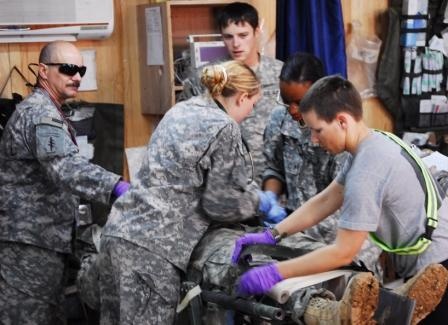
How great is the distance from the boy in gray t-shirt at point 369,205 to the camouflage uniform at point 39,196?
1.06 m

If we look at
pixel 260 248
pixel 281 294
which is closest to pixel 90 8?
pixel 260 248

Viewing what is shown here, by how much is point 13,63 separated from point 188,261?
1759 millimetres

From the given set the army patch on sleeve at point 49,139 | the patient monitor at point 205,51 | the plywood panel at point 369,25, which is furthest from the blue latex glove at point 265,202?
the plywood panel at point 369,25

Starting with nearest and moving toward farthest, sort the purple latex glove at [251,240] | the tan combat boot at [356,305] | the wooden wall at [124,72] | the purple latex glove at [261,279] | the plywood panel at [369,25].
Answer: the tan combat boot at [356,305]
the purple latex glove at [261,279]
the purple latex glove at [251,240]
the wooden wall at [124,72]
the plywood panel at [369,25]

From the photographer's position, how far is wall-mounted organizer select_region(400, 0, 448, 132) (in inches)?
181

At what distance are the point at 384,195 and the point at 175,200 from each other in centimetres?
80

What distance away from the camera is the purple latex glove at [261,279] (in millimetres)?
2322

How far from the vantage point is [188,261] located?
2.69m

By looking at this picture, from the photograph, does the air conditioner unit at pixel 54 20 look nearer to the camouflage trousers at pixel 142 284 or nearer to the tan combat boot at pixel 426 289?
the camouflage trousers at pixel 142 284

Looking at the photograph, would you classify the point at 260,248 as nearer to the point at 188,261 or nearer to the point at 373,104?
the point at 188,261

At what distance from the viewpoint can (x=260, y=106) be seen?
380cm

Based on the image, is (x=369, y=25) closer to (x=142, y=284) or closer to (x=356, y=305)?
(x=142, y=284)

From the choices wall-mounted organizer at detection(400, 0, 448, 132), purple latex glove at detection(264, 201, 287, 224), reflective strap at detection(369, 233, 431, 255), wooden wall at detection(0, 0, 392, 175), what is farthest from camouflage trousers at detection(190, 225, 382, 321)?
wall-mounted organizer at detection(400, 0, 448, 132)

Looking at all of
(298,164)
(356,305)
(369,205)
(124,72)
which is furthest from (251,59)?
(356,305)
